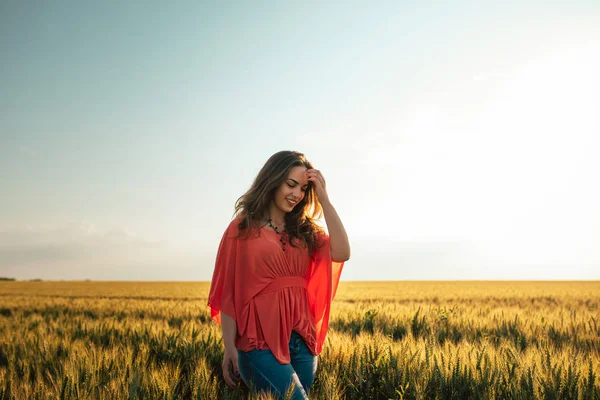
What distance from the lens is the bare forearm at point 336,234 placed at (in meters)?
3.20

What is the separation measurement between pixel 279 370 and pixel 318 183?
1.22 metres

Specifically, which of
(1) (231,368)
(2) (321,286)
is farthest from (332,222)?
(1) (231,368)

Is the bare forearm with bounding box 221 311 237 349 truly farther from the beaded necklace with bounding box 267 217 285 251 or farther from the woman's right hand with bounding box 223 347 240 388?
the beaded necklace with bounding box 267 217 285 251

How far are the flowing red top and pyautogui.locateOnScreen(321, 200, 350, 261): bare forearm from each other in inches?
3.0

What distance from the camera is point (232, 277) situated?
10.6 ft

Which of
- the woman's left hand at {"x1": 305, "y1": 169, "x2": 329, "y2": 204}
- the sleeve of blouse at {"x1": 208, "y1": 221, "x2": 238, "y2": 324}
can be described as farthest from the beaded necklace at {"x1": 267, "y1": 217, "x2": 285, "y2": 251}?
the woman's left hand at {"x1": 305, "y1": 169, "x2": 329, "y2": 204}

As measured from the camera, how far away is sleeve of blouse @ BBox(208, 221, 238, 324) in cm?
315

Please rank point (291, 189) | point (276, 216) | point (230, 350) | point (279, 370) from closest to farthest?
point (279, 370)
point (230, 350)
point (291, 189)
point (276, 216)

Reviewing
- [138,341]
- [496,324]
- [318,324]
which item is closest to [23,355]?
[138,341]

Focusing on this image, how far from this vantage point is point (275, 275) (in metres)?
3.12

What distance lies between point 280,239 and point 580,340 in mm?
4526

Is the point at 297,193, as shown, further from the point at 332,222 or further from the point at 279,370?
the point at 279,370

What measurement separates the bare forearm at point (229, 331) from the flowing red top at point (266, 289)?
0.11 ft

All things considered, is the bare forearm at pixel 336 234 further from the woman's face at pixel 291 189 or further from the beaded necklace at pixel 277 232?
the beaded necklace at pixel 277 232
